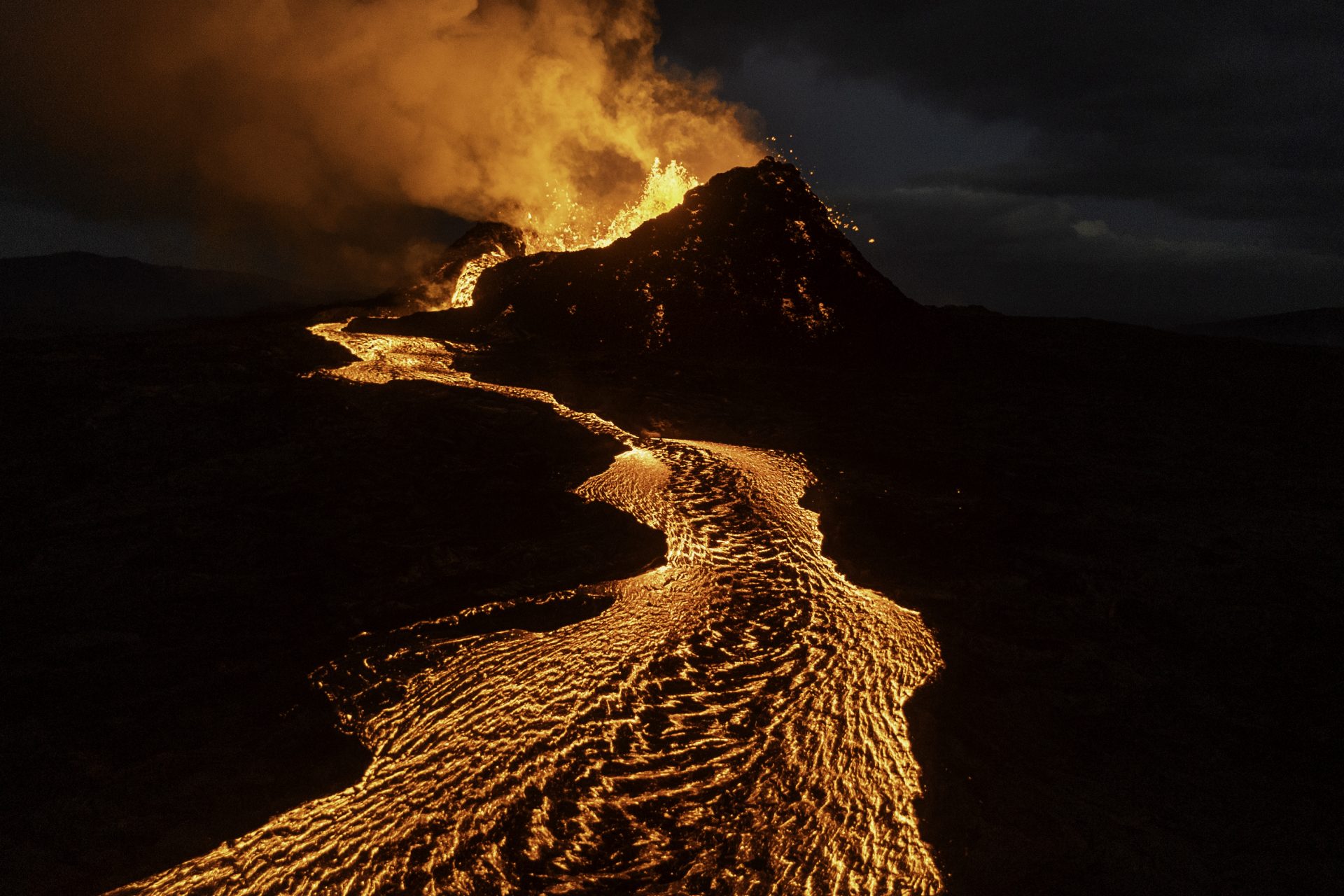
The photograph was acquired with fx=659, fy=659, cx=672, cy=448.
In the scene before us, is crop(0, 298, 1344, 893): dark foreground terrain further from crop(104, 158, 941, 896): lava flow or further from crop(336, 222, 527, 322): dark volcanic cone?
crop(336, 222, 527, 322): dark volcanic cone

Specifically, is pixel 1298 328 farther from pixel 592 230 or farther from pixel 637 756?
pixel 637 756

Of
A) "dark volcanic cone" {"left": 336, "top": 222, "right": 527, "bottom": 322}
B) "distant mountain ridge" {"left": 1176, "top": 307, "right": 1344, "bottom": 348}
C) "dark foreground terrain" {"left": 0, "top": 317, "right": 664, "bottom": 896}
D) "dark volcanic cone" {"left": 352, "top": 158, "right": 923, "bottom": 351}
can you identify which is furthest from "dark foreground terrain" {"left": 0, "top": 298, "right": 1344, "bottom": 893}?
"distant mountain ridge" {"left": 1176, "top": 307, "right": 1344, "bottom": 348}

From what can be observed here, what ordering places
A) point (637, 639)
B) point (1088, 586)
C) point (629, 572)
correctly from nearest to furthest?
Result: 1. point (637, 639)
2. point (629, 572)
3. point (1088, 586)

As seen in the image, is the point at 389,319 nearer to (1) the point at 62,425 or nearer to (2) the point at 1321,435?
(1) the point at 62,425

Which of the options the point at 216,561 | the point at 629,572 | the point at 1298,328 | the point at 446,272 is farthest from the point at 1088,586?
the point at 1298,328

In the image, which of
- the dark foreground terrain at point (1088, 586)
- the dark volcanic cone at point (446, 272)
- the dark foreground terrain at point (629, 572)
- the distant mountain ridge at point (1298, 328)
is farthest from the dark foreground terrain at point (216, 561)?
the distant mountain ridge at point (1298, 328)
